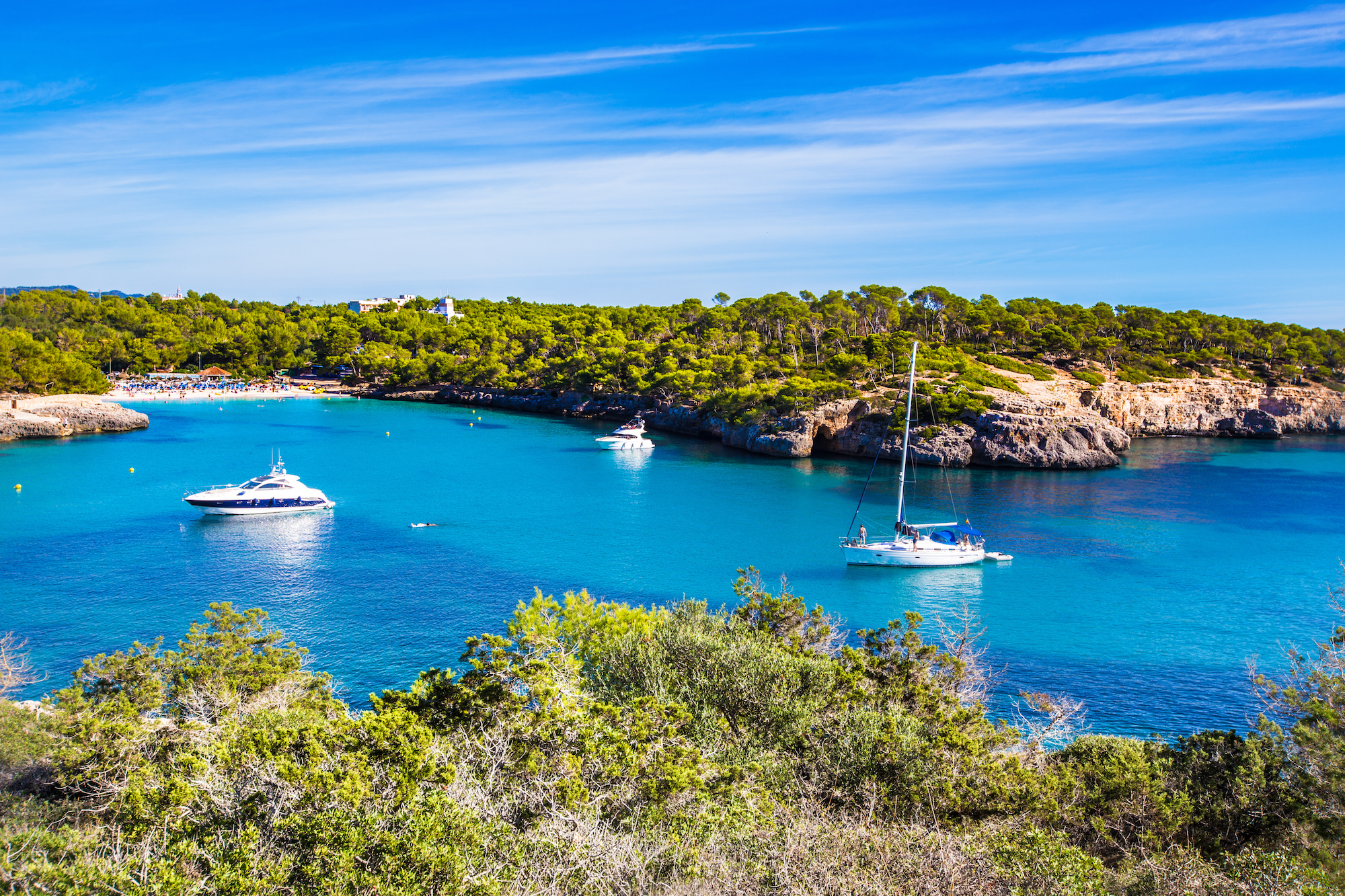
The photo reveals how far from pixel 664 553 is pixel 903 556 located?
10.9 meters

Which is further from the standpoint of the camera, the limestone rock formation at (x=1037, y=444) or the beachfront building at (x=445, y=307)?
the beachfront building at (x=445, y=307)

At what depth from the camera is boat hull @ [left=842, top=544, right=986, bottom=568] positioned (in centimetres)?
3600

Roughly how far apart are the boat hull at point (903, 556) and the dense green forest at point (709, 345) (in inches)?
1181

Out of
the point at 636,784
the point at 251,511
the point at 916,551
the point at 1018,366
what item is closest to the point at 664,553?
the point at 916,551

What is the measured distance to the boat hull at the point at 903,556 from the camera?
3600cm

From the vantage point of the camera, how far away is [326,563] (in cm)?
3503

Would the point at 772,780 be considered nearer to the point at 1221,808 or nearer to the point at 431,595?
the point at 1221,808

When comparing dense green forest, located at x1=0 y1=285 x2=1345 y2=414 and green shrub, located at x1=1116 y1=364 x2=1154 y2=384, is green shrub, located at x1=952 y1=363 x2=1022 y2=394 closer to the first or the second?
dense green forest, located at x1=0 y1=285 x2=1345 y2=414

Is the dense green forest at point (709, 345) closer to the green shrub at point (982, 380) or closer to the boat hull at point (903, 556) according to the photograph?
the green shrub at point (982, 380)

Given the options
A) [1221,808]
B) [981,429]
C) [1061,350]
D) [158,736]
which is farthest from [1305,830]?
[1061,350]

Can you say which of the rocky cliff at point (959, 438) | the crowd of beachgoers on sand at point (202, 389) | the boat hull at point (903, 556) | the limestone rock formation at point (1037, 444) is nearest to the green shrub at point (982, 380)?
the rocky cliff at point (959, 438)

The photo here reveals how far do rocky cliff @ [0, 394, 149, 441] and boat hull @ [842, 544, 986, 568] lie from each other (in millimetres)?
73308

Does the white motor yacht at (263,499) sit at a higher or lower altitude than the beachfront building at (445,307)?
lower

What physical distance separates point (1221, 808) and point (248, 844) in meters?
14.5
